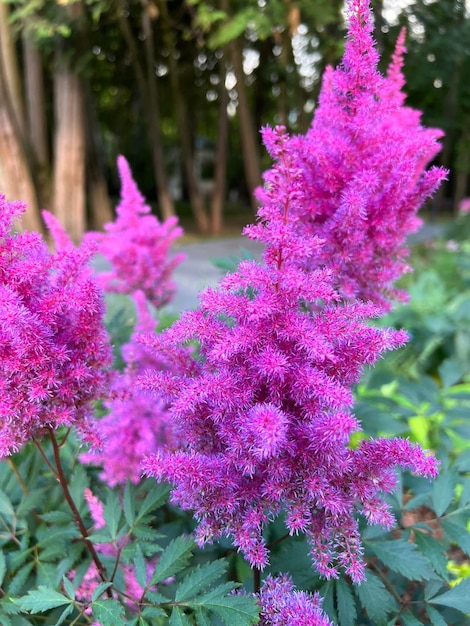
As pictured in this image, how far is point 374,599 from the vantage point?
1.26 metres

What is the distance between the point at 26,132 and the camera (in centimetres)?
1069

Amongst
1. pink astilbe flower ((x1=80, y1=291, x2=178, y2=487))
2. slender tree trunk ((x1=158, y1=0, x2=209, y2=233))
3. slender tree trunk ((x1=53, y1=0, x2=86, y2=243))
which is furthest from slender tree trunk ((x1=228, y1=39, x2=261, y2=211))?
pink astilbe flower ((x1=80, y1=291, x2=178, y2=487))

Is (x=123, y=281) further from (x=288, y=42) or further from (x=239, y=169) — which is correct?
(x=239, y=169)

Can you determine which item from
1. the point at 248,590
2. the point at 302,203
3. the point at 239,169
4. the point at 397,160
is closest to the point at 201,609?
the point at 248,590

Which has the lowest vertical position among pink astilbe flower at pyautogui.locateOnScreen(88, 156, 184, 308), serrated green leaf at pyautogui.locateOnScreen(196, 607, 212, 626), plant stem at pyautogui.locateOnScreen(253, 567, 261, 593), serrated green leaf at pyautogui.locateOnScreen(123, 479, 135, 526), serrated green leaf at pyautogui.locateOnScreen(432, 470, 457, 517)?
serrated green leaf at pyautogui.locateOnScreen(432, 470, 457, 517)

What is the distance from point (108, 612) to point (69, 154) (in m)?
10.8

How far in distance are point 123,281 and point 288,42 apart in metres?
7.32

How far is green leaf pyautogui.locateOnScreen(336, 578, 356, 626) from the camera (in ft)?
4.02

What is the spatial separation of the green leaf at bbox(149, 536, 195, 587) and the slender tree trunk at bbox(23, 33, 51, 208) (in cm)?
1080

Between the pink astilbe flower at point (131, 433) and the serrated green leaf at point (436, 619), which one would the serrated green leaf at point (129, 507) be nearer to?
the pink astilbe flower at point (131, 433)

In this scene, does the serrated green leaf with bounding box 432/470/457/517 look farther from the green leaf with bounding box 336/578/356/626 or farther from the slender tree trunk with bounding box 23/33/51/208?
the slender tree trunk with bounding box 23/33/51/208

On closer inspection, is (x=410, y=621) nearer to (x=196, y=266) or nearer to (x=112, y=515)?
(x=112, y=515)

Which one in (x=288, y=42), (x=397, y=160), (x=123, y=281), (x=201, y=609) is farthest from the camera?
(x=288, y=42)

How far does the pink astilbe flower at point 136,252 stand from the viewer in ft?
8.33
